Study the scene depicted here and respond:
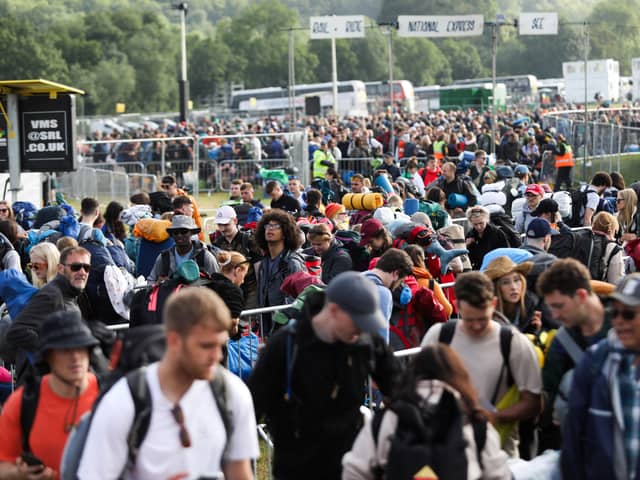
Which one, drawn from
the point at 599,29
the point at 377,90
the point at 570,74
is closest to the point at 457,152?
the point at 570,74

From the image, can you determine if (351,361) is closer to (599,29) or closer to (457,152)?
(457,152)

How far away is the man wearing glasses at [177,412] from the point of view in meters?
4.17

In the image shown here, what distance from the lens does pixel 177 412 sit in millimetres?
4207

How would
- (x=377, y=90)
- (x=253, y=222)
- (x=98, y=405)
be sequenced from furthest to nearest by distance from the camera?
(x=377, y=90)
(x=253, y=222)
(x=98, y=405)

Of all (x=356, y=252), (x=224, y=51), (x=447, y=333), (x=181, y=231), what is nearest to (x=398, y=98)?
(x=224, y=51)

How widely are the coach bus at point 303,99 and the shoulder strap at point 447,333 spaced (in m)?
62.7

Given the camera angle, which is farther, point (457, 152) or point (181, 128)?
point (181, 128)

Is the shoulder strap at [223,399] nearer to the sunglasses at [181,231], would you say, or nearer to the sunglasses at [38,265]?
the sunglasses at [38,265]

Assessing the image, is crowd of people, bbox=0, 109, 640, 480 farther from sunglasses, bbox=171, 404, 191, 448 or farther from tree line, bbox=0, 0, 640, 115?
tree line, bbox=0, 0, 640, 115

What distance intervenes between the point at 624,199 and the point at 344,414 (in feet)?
27.5

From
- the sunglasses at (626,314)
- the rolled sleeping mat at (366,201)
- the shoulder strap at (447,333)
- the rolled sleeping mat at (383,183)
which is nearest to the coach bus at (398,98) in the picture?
the rolled sleeping mat at (383,183)

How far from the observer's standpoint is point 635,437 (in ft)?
15.5

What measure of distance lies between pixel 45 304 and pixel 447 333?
256 cm

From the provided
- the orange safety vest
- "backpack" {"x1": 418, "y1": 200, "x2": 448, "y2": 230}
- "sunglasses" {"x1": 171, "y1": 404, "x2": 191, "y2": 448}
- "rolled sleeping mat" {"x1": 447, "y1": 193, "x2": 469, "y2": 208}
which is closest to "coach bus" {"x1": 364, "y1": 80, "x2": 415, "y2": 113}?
the orange safety vest
